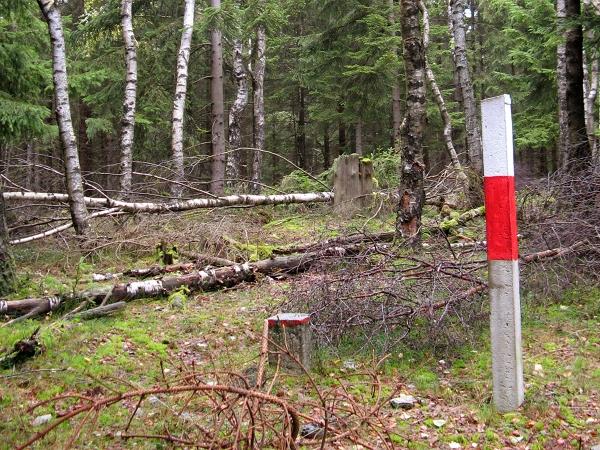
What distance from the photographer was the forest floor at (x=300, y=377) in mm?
3373

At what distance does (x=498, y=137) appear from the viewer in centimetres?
356

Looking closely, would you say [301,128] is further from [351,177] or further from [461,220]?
[461,220]

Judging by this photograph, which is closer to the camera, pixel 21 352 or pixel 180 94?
pixel 21 352

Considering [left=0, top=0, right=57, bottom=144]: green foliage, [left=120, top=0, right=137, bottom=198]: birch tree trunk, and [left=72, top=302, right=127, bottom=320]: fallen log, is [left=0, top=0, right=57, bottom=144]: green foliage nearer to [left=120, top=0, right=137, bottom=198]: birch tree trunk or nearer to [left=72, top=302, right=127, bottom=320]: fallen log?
[left=120, top=0, right=137, bottom=198]: birch tree trunk

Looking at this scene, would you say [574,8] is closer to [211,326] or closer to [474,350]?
[474,350]

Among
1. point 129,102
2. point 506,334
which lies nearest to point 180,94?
point 129,102

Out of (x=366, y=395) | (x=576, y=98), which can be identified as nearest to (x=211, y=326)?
(x=366, y=395)

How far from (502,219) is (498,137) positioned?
554mm

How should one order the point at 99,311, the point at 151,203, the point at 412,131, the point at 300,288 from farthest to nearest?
the point at 151,203 → the point at 412,131 → the point at 99,311 → the point at 300,288

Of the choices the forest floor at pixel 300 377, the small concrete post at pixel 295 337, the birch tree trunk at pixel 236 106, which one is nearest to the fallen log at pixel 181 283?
the forest floor at pixel 300 377

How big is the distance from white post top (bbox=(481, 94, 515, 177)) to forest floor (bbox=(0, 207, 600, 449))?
163cm

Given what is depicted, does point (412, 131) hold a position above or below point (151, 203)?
above

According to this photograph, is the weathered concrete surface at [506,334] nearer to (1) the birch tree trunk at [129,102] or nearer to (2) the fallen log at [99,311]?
(2) the fallen log at [99,311]

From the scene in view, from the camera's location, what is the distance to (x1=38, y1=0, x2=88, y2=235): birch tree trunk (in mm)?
8729
